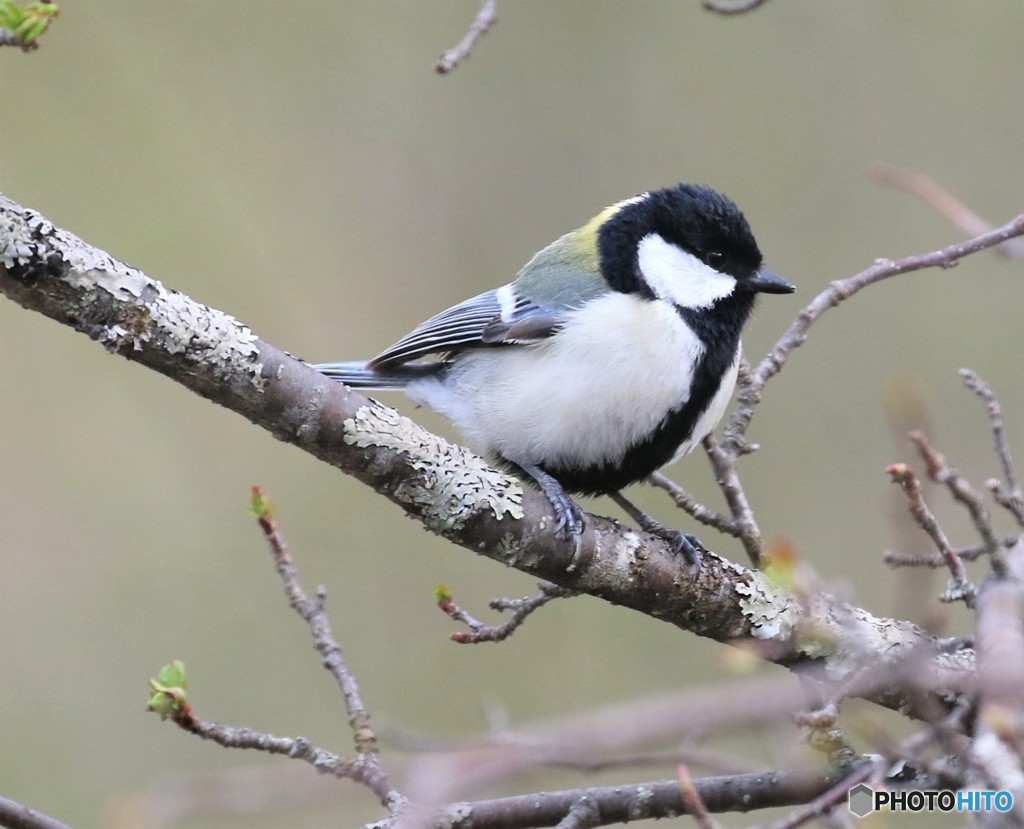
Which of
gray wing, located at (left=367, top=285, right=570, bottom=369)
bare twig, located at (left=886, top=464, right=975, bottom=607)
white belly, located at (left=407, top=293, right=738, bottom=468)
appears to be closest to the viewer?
bare twig, located at (left=886, top=464, right=975, bottom=607)

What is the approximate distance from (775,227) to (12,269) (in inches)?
126

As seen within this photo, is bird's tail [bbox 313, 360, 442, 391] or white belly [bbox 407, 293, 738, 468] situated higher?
bird's tail [bbox 313, 360, 442, 391]

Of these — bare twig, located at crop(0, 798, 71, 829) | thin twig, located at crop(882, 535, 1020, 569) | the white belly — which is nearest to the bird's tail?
the white belly

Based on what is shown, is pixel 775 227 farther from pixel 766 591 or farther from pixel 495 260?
pixel 766 591

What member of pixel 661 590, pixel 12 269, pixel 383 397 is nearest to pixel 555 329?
pixel 661 590

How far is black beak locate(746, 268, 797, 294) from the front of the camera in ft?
8.43

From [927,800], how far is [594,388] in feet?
3.50

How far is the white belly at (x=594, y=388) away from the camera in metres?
2.30

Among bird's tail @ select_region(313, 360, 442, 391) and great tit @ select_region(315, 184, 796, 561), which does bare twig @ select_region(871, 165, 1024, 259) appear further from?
bird's tail @ select_region(313, 360, 442, 391)

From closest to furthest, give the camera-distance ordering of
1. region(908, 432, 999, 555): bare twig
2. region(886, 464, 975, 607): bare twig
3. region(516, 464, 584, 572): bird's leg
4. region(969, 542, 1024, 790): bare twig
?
1. region(969, 542, 1024, 790): bare twig
2. region(908, 432, 999, 555): bare twig
3. region(886, 464, 975, 607): bare twig
4. region(516, 464, 584, 572): bird's leg

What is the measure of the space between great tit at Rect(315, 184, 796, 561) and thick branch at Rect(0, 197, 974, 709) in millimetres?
155

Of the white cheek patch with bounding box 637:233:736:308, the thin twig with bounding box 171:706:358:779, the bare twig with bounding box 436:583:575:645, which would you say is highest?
the white cheek patch with bounding box 637:233:736:308

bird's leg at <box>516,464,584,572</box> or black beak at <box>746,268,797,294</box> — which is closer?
bird's leg at <box>516,464,584,572</box>

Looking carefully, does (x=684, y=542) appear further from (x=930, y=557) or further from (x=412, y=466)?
(x=412, y=466)
